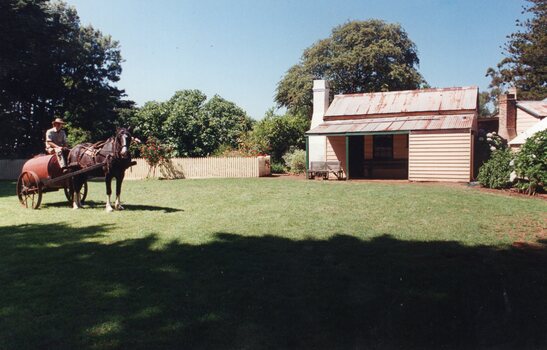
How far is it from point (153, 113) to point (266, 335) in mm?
25225

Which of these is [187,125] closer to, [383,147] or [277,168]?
[277,168]

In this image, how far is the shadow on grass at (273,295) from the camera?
3465 mm

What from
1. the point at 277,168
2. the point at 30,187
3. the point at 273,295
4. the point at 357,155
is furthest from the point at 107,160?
the point at 277,168

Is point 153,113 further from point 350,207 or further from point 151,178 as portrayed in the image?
point 350,207

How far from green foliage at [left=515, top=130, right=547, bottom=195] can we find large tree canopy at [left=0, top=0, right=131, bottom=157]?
27.3m

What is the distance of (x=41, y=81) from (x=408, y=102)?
25697 millimetres

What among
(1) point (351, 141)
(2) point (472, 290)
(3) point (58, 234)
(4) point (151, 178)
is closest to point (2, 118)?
(4) point (151, 178)

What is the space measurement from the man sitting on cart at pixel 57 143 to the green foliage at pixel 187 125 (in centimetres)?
1496

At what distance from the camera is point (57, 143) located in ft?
34.2

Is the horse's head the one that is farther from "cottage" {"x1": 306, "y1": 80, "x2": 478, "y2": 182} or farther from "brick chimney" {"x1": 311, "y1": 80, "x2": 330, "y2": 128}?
"brick chimney" {"x1": 311, "y1": 80, "x2": 330, "y2": 128}

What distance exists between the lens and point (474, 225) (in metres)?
7.90

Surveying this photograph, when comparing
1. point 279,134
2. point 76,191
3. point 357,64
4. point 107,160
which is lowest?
point 76,191

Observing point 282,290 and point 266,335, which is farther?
point 282,290

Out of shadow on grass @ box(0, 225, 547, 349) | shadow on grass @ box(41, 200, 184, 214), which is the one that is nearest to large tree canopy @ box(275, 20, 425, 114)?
shadow on grass @ box(41, 200, 184, 214)
